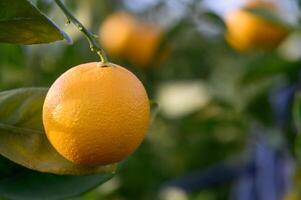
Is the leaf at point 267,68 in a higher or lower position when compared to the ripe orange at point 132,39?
higher

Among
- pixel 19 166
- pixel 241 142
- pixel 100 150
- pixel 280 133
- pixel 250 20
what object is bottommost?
pixel 241 142

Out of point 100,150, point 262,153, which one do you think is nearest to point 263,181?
point 262,153

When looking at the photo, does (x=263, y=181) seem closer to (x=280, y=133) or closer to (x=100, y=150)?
(x=280, y=133)

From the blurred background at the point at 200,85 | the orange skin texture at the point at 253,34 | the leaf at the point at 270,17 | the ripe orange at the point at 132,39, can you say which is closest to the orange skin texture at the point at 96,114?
the blurred background at the point at 200,85

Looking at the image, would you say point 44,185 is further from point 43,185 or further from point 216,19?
point 216,19

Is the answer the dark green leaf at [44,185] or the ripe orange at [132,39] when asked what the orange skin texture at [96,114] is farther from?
the ripe orange at [132,39]

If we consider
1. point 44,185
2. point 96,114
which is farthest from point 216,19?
point 96,114
